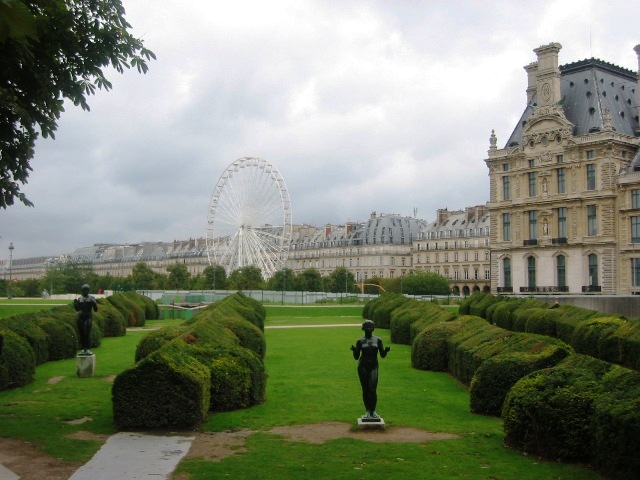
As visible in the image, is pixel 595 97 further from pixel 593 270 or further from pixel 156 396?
pixel 156 396

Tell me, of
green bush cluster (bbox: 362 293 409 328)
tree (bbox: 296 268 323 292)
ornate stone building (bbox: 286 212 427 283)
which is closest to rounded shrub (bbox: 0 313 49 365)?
green bush cluster (bbox: 362 293 409 328)

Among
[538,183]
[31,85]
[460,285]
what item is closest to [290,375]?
[31,85]

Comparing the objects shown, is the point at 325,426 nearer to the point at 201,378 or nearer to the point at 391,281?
the point at 201,378

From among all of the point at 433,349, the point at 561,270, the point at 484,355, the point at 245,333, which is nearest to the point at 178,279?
the point at 561,270

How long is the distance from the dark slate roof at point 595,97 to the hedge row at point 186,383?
68692 mm

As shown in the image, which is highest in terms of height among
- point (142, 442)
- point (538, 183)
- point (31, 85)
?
point (538, 183)

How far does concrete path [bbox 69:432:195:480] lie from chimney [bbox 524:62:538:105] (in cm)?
8296

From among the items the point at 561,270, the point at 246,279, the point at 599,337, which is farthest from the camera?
the point at 246,279

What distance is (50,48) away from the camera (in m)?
13.4

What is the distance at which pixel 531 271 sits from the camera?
8425 cm

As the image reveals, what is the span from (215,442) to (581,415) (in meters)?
6.07

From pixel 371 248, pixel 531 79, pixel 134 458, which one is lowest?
pixel 134 458

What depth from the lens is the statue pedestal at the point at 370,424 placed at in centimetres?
1427

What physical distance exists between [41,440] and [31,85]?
6141 mm
